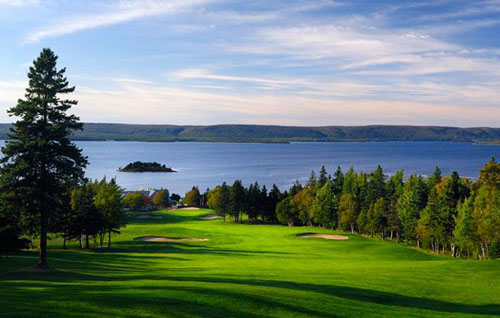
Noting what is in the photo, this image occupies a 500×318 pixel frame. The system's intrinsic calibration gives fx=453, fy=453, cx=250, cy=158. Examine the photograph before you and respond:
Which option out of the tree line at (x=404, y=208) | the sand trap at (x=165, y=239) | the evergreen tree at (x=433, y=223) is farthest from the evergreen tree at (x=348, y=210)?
the sand trap at (x=165, y=239)

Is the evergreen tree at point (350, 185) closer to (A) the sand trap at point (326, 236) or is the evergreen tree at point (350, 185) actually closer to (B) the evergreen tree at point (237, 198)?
(A) the sand trap at point (326, 236)

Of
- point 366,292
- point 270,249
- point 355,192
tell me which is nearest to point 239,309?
point 366,292

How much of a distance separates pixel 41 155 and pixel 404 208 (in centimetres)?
5537

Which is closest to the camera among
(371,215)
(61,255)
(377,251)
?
(61,255)

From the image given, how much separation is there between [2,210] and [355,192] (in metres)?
69.6

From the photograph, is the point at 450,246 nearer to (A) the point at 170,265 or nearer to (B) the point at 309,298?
(A) the point at 170,265

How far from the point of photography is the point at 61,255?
137 ft

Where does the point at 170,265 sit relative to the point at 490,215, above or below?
below

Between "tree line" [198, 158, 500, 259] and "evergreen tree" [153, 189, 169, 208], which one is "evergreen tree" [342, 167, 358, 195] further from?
"evergreen tree" [153, 189, 169, 208]

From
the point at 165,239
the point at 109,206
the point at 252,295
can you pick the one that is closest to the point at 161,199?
the point at 165,239

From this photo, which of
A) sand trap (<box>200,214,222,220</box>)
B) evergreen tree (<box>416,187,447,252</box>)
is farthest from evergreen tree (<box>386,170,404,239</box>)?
sand trap (<box>200,214,222,220</box>)

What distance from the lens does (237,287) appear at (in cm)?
2319

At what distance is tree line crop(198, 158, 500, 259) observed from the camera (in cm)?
5366

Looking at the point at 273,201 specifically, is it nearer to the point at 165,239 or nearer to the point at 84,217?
the point at 165,239
